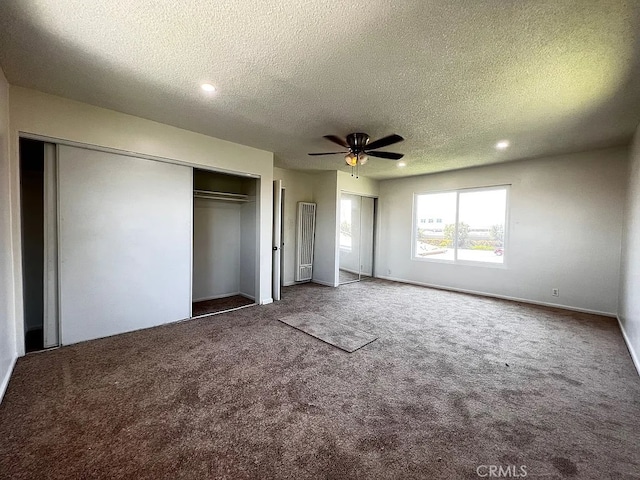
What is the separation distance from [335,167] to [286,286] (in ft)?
9.15

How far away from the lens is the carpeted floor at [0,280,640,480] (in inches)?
60.9

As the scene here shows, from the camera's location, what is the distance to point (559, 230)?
4641mm

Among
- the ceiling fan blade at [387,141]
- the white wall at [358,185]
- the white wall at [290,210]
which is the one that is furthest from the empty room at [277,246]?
the white wall at [358,185]

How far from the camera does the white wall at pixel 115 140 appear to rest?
8.63 feet

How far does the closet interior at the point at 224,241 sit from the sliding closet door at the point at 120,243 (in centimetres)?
88

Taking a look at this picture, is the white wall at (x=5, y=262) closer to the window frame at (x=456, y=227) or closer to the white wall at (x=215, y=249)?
the white wall at (x=215, y=249)

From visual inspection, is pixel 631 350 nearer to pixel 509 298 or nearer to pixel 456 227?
pixel 509 298

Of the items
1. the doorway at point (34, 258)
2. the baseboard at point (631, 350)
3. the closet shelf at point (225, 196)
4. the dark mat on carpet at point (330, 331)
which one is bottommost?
the dark mat on carpet at point (330, 331)

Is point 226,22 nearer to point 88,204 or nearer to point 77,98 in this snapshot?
point 77,98

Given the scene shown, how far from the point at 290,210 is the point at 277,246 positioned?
63.2 inches

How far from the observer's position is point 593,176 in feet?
14.2

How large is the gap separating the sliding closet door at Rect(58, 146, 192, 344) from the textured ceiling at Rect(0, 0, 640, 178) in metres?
0.73

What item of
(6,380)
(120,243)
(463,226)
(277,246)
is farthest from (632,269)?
(6,380)
